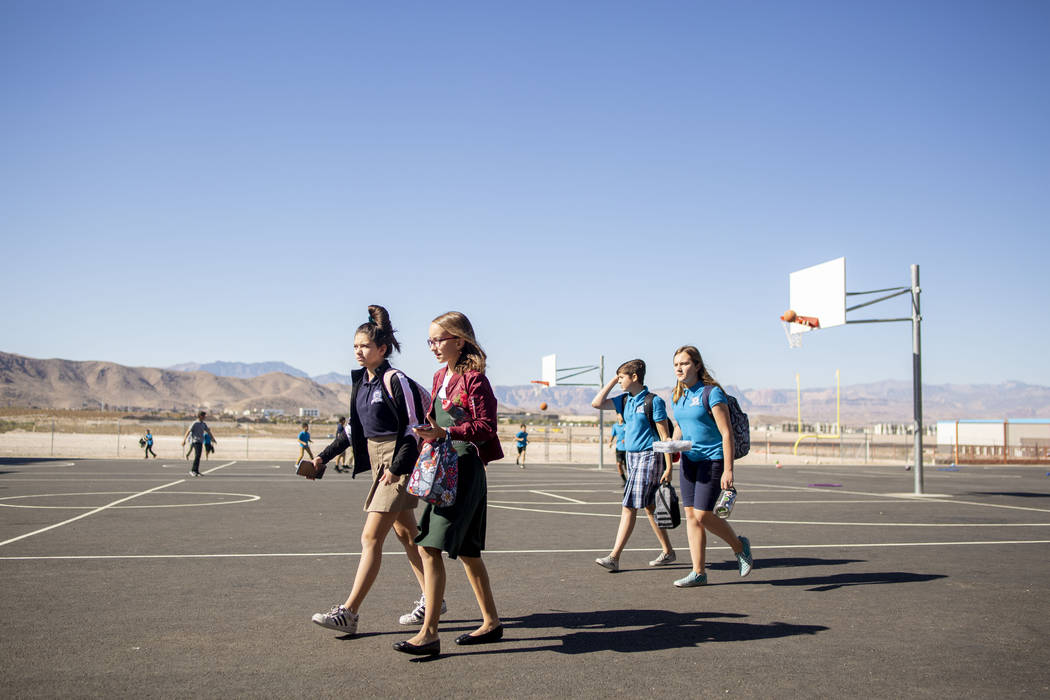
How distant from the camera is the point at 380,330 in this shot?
5.92m

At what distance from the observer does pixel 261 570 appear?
315 inches

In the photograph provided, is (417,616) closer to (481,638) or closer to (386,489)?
(481,638)

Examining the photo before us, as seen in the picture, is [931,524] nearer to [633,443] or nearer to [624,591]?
[633,443]

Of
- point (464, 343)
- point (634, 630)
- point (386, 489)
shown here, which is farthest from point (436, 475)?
point (634, 630)

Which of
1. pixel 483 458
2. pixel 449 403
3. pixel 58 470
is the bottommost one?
pixel 58 470

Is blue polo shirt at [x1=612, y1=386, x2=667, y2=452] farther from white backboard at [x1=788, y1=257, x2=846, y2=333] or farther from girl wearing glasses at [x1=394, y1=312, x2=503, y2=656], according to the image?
white backboard at [x1=788, y1=257, x2=846, y2=333]

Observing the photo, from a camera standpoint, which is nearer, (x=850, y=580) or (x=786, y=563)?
(x=850, y=580)

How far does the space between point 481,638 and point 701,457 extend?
306cm

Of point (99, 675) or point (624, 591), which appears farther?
point (624, 591)

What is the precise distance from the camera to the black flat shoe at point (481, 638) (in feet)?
17.9

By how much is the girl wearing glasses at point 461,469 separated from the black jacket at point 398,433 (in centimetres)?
16

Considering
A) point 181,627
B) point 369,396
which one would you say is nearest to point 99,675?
point 181,627

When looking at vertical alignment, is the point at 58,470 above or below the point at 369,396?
below

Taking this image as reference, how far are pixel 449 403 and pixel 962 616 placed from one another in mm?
4184
